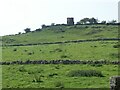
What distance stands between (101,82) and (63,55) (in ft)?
84.0

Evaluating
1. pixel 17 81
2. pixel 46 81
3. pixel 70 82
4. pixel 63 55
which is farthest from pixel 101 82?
pixel 63 55

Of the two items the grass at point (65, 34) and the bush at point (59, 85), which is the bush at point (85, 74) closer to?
the bush at point (59, 85)

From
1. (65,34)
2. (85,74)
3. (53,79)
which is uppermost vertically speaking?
(65,34)

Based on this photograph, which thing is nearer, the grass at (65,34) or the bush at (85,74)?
the bush at (85,74)

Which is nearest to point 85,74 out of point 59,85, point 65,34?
point 59,85

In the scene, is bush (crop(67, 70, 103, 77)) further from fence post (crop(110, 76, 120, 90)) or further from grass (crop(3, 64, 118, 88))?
fence post (crop(110, 76, 120, 90))

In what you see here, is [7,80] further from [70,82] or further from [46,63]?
[46,63]

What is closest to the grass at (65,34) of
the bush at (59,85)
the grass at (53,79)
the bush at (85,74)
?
the grass at (53,79)

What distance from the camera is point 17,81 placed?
3669 centimetres

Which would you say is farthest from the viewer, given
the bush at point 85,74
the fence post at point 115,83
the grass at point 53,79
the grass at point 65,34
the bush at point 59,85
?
the grass at point 65,34

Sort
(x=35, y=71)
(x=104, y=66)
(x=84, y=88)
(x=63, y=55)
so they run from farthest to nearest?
(x=63, y=55), (x=104, y=66), (x=35, y=71), (x=84, y=88)

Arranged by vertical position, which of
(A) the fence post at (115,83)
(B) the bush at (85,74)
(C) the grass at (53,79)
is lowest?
(C) the grass at (53,79)

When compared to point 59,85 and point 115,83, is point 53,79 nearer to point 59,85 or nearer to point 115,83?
point 59,85

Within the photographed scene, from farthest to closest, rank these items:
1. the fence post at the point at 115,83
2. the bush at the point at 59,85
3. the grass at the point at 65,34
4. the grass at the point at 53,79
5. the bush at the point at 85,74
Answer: the grass at the point at 65,34 → the bush at the point at 85,74 → the grass at the point at 53,79 → the bush at the point at 59,85 → the fence post at the point at 115,83
